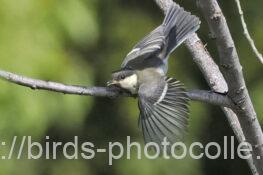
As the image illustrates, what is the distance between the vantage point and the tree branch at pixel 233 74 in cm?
112

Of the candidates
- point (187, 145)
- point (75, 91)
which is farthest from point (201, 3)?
point (187, 145)

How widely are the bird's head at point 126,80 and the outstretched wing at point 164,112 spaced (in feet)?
0.11

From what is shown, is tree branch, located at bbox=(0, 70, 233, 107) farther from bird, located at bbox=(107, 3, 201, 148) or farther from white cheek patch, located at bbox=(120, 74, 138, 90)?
white cheek patch, located at bbox=(120, 74, 138, 90)

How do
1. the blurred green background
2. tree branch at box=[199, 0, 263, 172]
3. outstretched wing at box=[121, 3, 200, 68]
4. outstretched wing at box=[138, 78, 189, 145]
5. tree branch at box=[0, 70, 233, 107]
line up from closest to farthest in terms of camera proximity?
1. tree branch at box=[199, 0, 263, 172]
2. tree branch at box=[0, 70, 233, 107]
3. outstretched wing at box=[138, 78, 189, 145]
4. outstretched wing at box=[121, 3, 200, 68]
5. the blurred green background

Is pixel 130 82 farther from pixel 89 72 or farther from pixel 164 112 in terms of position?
pixel 89 72

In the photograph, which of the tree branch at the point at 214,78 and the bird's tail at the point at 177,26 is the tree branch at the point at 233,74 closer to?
the tree branch at the point at 214,78

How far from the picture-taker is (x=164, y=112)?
1.55 m

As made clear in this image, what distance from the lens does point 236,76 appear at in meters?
1.24

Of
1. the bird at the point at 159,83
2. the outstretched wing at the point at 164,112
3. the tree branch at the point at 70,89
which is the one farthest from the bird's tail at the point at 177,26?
the tree branch at the point at 70,89

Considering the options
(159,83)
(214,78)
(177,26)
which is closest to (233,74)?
(214,78)

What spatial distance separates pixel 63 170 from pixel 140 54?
766 millimetres

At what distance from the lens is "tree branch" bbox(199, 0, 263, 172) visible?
1.12 m

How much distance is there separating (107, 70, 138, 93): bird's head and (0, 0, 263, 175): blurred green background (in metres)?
0.43

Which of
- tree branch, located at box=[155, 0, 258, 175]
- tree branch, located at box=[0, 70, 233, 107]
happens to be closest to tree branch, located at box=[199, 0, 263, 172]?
tree branch, located at box=[0, 70, 233, 107]
